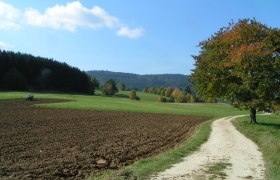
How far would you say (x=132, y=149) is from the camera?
2052 cm

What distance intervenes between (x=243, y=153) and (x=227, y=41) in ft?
75.3

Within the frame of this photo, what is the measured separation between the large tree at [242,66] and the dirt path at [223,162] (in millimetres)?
15316

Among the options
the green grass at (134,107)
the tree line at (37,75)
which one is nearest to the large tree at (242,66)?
the green grass at (134,107)

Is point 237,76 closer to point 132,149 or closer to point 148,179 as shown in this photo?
point 132,149

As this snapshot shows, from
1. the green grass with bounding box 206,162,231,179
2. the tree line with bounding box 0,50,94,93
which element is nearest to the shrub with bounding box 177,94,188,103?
the tree line with bounding box 0,50,94,93

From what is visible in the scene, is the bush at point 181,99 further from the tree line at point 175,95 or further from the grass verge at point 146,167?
the grass verge at point 146,167

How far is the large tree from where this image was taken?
38125mm

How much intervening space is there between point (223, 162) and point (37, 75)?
120 m

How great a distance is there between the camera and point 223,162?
17.1 m

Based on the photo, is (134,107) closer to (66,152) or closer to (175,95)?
(66,152)

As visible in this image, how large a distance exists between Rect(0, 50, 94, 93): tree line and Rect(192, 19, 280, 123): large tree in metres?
84.0

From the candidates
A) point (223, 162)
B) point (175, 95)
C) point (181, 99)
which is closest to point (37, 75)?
point (181, 99)

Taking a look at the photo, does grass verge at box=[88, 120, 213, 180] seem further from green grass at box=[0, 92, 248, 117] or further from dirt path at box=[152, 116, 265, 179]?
green grass at box=[0, 92, 248, 117]

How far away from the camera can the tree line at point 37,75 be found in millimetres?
118000
